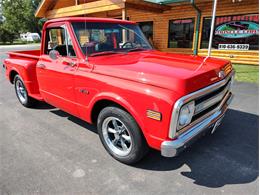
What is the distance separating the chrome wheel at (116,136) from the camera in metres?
2.84

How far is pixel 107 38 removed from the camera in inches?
133

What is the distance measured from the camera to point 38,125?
4051mm

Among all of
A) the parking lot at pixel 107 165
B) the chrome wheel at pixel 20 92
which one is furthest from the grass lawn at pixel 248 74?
the chrome wheel at pixel 20 92

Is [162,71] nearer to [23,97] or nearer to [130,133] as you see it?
[130,133]

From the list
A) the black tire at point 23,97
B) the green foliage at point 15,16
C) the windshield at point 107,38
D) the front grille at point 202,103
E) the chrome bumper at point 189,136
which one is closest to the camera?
the front grille at point 202,103

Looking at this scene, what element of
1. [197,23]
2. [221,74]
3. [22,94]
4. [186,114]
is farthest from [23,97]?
[197,23]

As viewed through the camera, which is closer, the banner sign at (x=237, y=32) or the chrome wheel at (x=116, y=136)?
the chrome wheel at (x=116, y=136)

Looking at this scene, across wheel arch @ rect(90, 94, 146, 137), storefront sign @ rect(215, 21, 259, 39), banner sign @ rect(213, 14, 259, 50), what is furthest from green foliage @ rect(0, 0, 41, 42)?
wheel arch @ rect(90, 94, 146, 137)

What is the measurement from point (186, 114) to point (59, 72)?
7.38 ft

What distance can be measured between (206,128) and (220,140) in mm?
1110

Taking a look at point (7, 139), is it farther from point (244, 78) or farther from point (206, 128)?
point (244, 78)

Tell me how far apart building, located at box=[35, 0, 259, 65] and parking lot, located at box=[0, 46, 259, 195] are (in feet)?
23.5

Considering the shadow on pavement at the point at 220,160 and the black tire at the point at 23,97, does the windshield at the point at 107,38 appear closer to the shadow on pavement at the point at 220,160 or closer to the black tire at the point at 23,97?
the shadow on pavement at the point at 220,160

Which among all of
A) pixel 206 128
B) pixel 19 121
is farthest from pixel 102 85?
pixel 19 121
